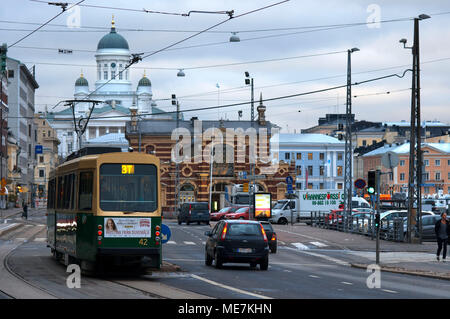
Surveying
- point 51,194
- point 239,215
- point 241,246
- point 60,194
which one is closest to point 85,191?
point 60,194

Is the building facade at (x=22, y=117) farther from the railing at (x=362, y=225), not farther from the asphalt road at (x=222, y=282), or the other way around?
the asphalt road at (x=222, y=282)

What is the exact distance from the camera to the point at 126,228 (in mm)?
23531

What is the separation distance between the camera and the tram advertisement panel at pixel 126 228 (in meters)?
23.4

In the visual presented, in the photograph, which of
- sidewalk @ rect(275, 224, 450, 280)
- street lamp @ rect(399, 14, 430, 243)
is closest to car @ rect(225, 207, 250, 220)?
sidewalk @ rect(275, 224, 450, 280)

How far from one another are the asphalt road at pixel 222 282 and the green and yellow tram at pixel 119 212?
605 millimetres

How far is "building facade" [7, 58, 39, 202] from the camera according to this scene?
126m

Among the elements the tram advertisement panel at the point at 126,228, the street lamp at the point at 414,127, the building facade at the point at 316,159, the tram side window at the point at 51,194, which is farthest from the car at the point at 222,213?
→ the building facade at the point at 316,159

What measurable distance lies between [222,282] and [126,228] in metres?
2.59

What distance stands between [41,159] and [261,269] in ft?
503

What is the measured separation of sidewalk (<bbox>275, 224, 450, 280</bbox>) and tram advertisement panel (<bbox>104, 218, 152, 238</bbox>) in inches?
327

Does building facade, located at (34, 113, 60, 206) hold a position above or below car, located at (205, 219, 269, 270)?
above

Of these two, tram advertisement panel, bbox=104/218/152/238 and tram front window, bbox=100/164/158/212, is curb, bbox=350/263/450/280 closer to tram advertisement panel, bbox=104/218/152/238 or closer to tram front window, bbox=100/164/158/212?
tram front window, bbox=100/164/158/212

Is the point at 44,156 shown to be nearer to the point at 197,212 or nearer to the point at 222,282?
the point at 197,212
